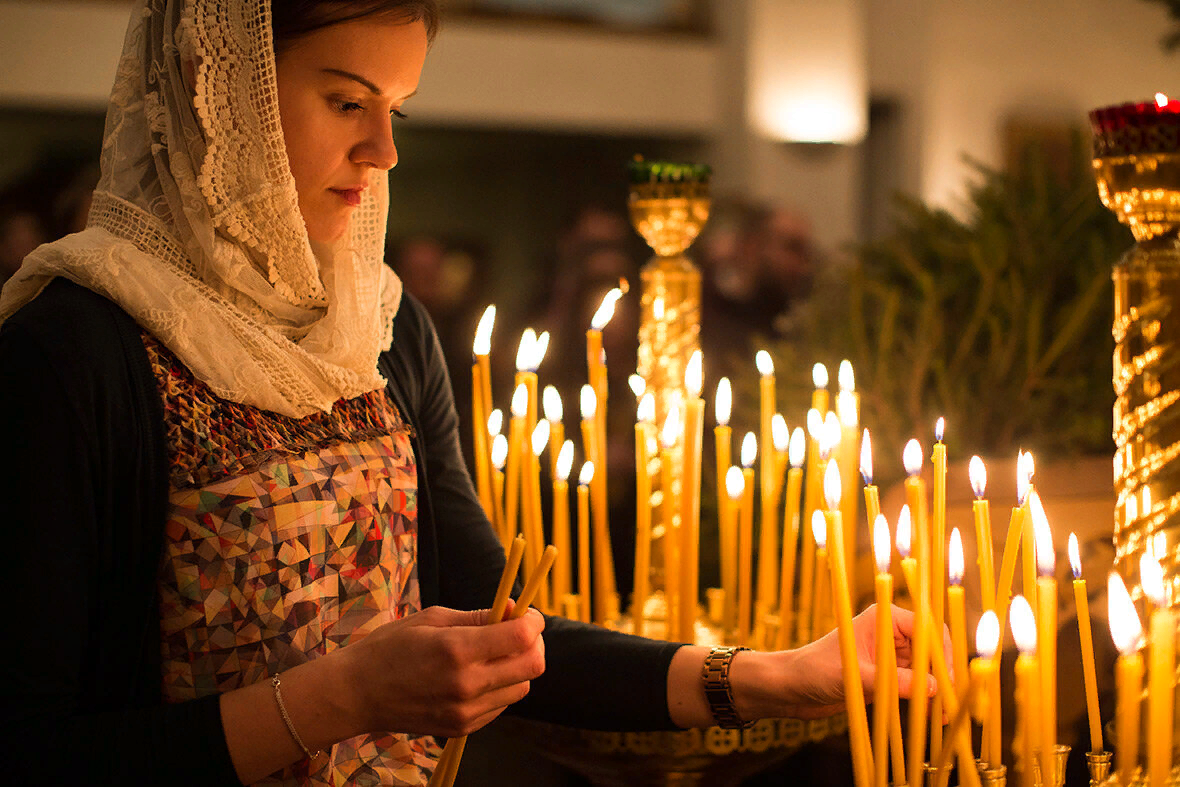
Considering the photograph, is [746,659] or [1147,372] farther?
[746,659]

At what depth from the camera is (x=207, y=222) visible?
2.83 ft

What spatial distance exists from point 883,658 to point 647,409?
0.62 meters

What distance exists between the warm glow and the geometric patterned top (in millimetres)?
201

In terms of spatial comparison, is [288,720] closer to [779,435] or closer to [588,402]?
[588,402]

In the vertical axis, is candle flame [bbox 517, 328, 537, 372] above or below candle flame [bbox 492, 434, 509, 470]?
above

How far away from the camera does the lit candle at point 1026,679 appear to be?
548 mm

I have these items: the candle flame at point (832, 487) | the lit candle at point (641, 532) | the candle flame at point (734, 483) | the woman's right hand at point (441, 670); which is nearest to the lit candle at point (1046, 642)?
the candle flame at point (832, 487)

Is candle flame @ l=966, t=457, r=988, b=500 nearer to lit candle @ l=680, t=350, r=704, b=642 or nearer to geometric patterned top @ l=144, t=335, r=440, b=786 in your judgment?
lit candle @ l=680, t=350, r=704, b=642

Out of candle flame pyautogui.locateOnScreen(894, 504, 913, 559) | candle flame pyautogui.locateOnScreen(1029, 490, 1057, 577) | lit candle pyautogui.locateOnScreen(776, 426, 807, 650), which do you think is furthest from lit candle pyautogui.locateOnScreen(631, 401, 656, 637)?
candle flame pyautogui.locateOnScreen(1029, 490, 1057, 577)

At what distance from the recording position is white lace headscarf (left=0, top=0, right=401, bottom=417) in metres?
0.83

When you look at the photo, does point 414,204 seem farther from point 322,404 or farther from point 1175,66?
point 322,404

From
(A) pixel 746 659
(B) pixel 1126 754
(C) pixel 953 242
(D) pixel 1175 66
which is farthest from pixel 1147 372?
(D) pixel 1175 66

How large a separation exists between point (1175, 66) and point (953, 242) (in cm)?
400

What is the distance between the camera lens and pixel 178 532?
808mm
